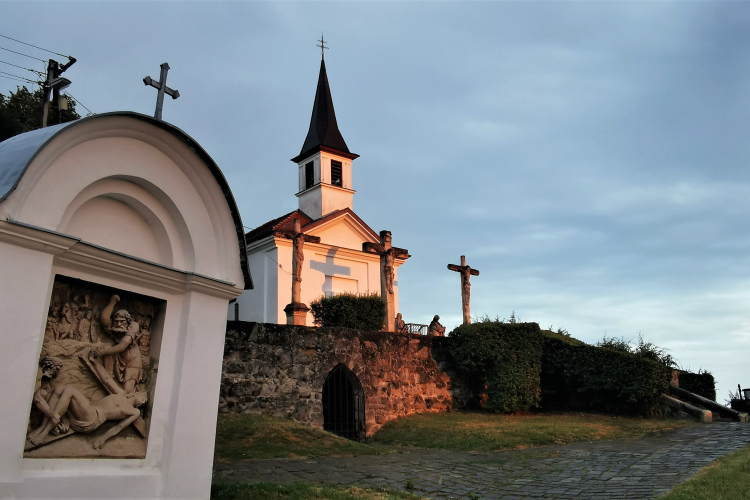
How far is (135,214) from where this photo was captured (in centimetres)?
618

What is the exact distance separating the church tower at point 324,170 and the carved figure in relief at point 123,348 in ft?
73.9

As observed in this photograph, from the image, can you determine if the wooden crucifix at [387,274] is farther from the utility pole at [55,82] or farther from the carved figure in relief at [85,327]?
the carved figure in relief at [85,327]

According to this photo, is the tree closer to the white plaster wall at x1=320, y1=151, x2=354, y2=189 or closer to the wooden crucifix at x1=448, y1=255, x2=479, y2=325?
the wooden crucifix at x1=448, y1=255, x2=479, y2=325

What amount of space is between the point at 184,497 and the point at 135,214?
8.99ft

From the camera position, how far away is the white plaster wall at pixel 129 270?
15.8ft

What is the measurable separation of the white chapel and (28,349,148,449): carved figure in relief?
1721cm

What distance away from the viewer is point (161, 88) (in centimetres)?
677

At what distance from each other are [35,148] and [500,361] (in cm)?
1249

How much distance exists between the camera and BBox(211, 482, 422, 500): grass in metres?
6.49

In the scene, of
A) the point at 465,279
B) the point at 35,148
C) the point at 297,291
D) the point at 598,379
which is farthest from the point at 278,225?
the point at 35,148

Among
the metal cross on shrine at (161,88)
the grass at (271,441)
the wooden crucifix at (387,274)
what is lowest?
the grass at (271,441)

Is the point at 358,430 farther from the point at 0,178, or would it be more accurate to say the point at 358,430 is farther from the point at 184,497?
the point at 0,178

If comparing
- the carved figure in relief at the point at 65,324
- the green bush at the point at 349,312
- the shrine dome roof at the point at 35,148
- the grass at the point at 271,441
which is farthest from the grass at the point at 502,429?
the carved figure in relief at the point at 65,324

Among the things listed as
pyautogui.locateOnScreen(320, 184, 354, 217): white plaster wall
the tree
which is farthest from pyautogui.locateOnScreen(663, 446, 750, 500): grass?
pyautogui.locateOnScreen(320, 184, 354, 217): white plaster wall
